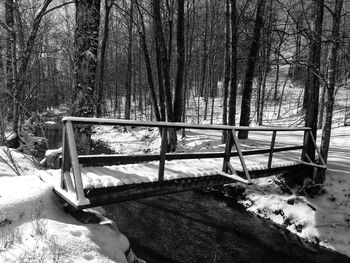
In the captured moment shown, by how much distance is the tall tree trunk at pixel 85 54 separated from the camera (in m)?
6.77

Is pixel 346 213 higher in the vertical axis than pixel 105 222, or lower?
lower

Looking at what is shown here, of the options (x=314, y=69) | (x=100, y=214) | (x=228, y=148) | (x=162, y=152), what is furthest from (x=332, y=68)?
(x=100, y=214)

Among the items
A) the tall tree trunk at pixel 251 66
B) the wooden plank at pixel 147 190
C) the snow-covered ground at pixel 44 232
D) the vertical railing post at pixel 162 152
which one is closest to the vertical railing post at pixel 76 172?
the wooden plank at pixel 147 190

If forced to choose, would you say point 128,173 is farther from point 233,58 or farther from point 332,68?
point 233,58

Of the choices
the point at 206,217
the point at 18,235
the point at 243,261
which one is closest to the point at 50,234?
the point at 18,235

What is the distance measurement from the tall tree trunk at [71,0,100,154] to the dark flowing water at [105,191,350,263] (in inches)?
130

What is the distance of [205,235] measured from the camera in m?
7.80

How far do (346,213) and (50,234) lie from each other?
24.1ft

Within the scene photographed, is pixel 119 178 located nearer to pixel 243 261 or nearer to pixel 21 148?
pixel 243 261

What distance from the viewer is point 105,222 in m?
5.02

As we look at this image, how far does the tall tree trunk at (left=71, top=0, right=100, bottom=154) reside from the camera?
6773 millimetres

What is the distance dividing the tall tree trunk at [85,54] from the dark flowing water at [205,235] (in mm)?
3314

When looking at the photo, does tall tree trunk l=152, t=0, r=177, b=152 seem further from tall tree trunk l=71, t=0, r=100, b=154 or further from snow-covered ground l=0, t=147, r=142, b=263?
snow-covered ground l=0, t=147, r=142, b=263

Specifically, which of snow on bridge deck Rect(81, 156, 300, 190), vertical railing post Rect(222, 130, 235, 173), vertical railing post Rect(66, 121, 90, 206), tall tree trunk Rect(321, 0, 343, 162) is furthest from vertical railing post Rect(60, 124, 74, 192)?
tall tree trunk Rect(321, 0, 343, 162)
